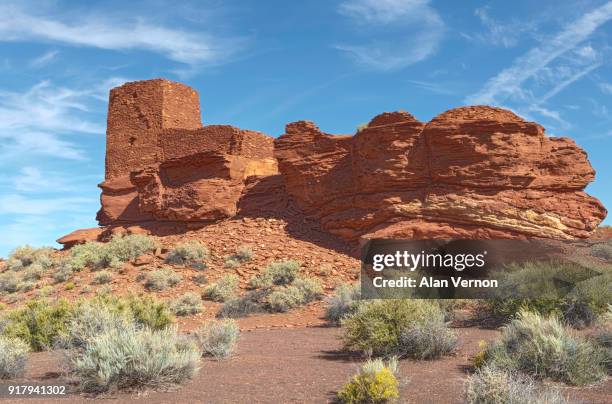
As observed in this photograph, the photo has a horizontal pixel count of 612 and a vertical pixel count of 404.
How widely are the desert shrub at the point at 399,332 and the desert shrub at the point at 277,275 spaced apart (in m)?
7.85

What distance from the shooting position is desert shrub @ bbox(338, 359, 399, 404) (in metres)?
5.64

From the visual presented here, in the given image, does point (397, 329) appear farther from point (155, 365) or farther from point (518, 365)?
point (155, 365)

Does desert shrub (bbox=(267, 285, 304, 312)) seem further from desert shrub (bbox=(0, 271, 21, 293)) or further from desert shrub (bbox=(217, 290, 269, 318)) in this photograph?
desert shrub (bbox=(0, 271, 21, 293))

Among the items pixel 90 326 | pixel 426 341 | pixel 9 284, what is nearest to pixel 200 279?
pixel 9 284

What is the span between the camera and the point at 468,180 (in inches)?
666

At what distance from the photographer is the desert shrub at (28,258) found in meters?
22.7

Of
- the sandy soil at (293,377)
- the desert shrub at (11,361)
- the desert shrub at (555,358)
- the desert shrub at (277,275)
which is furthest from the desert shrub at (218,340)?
the desert shrub at (277,275)

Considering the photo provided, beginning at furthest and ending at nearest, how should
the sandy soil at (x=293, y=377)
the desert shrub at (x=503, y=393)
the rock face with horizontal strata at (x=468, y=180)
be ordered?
the rock face with horizontal strata at (x=468, y=180)
the sandy soil at (x=293, y=377)
the desert shrub at (x=503, y=393)

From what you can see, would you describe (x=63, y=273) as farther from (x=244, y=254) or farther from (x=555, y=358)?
(x=555, y=358)

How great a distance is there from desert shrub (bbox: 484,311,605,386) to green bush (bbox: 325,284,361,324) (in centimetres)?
559

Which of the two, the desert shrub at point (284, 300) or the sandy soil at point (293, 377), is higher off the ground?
the desert shrub at point (284, 300)

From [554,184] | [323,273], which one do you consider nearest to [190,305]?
[323,273]

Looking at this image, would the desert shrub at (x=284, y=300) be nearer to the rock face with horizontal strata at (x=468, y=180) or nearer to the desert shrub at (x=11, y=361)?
the rock face with horizontal strata at (x=468, y=180)

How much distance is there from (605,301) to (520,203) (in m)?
6.26
